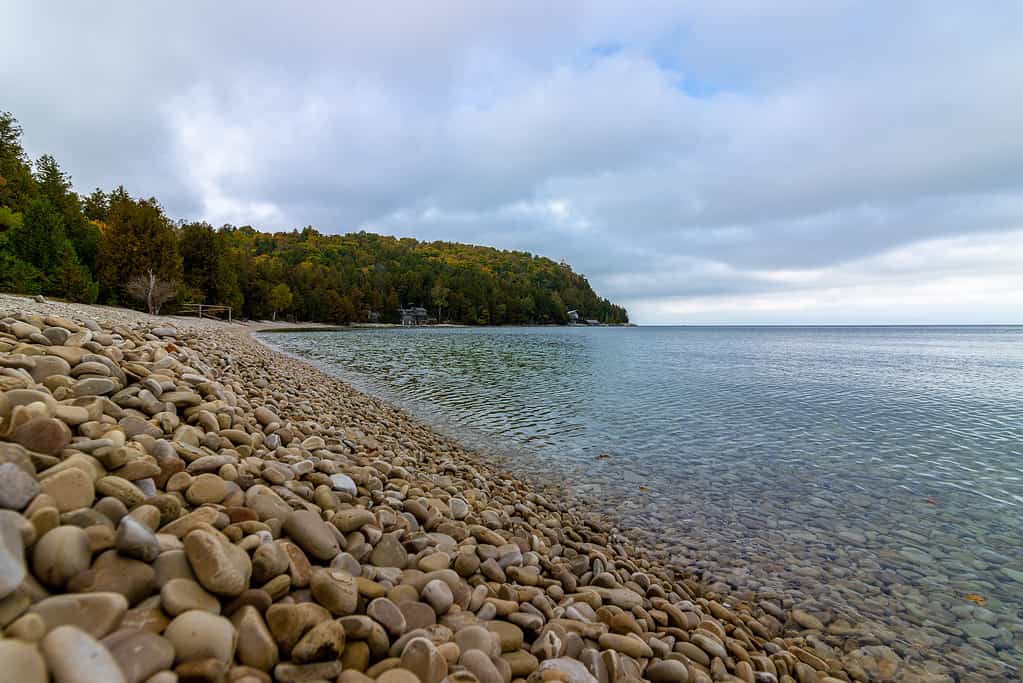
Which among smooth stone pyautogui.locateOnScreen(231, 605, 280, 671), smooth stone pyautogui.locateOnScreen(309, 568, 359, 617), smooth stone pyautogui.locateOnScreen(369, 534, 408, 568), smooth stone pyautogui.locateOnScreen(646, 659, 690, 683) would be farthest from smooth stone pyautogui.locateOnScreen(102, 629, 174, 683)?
smooth stone pyautogui.locateOnScreen(646, 659, 690, 683)

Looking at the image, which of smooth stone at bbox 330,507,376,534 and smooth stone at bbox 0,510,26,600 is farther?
smooth stone at bbox 330,507,376,534

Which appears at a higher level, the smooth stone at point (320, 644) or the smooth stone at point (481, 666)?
the smooth stone at point (320, 644)

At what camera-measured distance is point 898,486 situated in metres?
8.03

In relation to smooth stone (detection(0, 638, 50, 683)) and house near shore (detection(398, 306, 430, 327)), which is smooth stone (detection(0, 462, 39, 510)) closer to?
smooth stone (detection(0, 638, 50, 683))

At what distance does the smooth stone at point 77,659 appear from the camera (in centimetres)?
148

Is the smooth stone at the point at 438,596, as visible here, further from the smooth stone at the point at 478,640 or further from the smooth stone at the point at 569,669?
the smooth stone at the point at 569,669

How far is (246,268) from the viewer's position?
2749 inches

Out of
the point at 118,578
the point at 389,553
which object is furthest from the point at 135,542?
the point at 389,553

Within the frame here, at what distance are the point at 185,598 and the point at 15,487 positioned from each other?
3.41ft

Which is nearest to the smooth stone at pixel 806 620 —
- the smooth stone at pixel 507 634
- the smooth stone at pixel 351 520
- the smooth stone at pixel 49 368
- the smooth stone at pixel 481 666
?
the smooth stone at pixel 507 634

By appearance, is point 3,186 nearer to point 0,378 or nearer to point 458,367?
point 458,367

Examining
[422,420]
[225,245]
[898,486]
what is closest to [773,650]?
[898,486]

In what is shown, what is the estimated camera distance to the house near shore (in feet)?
359

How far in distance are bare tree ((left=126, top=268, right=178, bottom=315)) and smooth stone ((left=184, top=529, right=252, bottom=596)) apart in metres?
44.1
